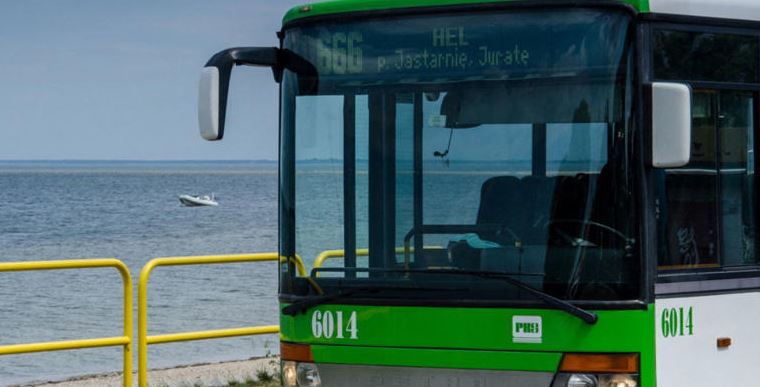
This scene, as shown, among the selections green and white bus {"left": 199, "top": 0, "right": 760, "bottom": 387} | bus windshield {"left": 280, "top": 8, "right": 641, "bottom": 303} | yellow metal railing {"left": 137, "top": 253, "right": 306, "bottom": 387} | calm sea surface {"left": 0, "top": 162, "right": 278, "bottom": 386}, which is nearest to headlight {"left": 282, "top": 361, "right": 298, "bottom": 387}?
green and white bus {"left": 199, "top": 0, "right": 760, "bottom": 387}

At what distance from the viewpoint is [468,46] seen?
289 inches

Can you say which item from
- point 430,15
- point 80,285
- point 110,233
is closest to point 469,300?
point 430,15

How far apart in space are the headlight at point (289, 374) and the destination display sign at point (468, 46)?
4.73 ft

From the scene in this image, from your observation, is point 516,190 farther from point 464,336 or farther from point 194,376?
point 194,376

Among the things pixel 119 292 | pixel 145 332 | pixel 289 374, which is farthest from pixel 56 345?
pixel 119 292

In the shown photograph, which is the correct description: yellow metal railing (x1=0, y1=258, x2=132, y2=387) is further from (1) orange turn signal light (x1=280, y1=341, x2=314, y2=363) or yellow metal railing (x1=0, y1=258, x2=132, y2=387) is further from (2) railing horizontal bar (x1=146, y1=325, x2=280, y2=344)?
(1) orange turn signal light (x1=280, y1=341, x2=314, y2=363)

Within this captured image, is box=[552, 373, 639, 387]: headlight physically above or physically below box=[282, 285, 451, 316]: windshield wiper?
below

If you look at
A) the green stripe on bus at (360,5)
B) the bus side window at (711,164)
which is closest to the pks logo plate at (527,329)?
the bus side window at (711,164)

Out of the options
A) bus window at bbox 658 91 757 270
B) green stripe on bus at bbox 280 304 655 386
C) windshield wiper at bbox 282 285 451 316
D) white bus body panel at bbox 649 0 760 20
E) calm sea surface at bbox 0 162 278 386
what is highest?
white bus body panel at bbox 649 0 760 20

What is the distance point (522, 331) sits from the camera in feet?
23.3

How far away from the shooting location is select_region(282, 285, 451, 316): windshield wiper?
7.39m

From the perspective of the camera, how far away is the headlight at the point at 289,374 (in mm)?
7766

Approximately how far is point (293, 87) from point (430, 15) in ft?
→ 2.81

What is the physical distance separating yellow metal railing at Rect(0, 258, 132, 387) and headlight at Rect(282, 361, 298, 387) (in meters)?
3.35
